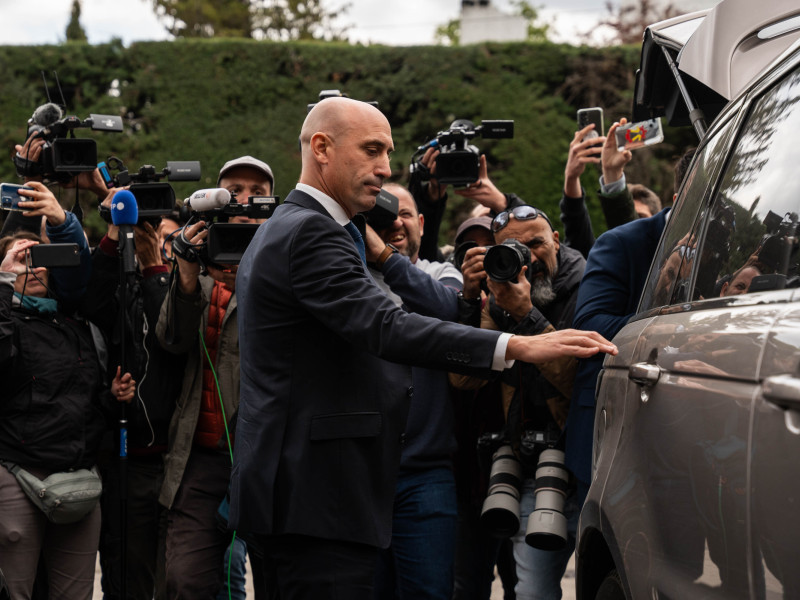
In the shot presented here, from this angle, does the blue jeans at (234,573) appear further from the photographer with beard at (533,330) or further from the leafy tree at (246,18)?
the leafy tree at (246,18)

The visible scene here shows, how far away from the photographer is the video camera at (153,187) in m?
4.59

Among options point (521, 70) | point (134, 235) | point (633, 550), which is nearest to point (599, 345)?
point (633, 550)

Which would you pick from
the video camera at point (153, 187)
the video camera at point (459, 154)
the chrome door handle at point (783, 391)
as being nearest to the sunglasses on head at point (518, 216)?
the video camera at point (459, 154)

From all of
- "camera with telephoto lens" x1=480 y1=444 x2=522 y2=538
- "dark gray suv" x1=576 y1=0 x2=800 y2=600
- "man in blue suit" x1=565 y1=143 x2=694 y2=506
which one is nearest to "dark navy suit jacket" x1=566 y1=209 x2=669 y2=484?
"man in blue suit" x1=565 y1=143 x2=694 y2=506

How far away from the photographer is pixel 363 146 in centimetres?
298

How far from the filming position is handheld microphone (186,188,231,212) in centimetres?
417

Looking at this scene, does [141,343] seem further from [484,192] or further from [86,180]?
[484,192]

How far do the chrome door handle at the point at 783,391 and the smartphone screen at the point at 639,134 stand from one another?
3039mm

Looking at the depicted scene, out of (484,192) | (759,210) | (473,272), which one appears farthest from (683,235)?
(484,192)

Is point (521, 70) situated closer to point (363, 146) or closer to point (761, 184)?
point (363, 146)

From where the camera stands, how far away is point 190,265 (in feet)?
13.9

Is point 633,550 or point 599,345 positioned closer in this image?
point 633,550

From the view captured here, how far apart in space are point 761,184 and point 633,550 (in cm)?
82

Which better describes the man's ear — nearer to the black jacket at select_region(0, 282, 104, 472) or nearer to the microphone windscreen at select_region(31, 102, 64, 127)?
the black jacket at select_region(0, 282, 104, 472)
